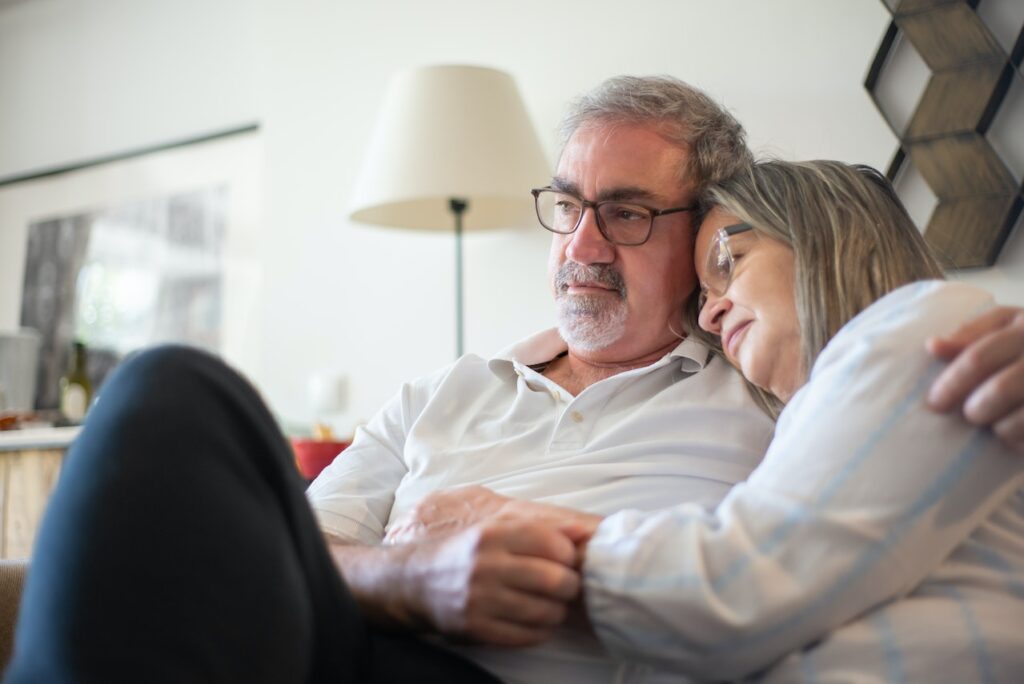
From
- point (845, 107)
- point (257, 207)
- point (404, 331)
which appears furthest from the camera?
point (257, 207)

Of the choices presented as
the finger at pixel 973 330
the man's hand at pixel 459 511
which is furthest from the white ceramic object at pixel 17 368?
the finger at pixel 973 330

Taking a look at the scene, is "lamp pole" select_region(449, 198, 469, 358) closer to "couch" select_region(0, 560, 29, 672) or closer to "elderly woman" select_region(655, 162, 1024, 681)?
"couch" select_region(0, 560, 29, 672)

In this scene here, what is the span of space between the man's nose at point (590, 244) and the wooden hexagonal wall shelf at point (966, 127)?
0.82 metres

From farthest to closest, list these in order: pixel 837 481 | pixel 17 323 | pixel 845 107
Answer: pixel 17 323
pixel 845 107
pixel 837 481

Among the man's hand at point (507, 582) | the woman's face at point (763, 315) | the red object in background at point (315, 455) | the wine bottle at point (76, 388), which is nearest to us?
the man's hand at point (507, 582)

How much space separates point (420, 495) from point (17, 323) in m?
3.19

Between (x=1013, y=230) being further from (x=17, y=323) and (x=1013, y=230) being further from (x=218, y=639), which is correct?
(x=17, y=323)

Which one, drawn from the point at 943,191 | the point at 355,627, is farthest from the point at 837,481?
the point at 943,191

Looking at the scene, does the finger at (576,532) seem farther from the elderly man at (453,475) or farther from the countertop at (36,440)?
the countertop at (36,440)

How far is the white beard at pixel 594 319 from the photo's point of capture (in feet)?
5.21

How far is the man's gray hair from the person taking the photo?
1.60 m

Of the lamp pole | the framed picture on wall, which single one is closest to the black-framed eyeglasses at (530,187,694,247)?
the lamp pole

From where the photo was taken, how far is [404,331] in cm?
302

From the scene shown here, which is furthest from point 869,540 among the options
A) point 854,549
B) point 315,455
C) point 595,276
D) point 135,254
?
point 135,254
